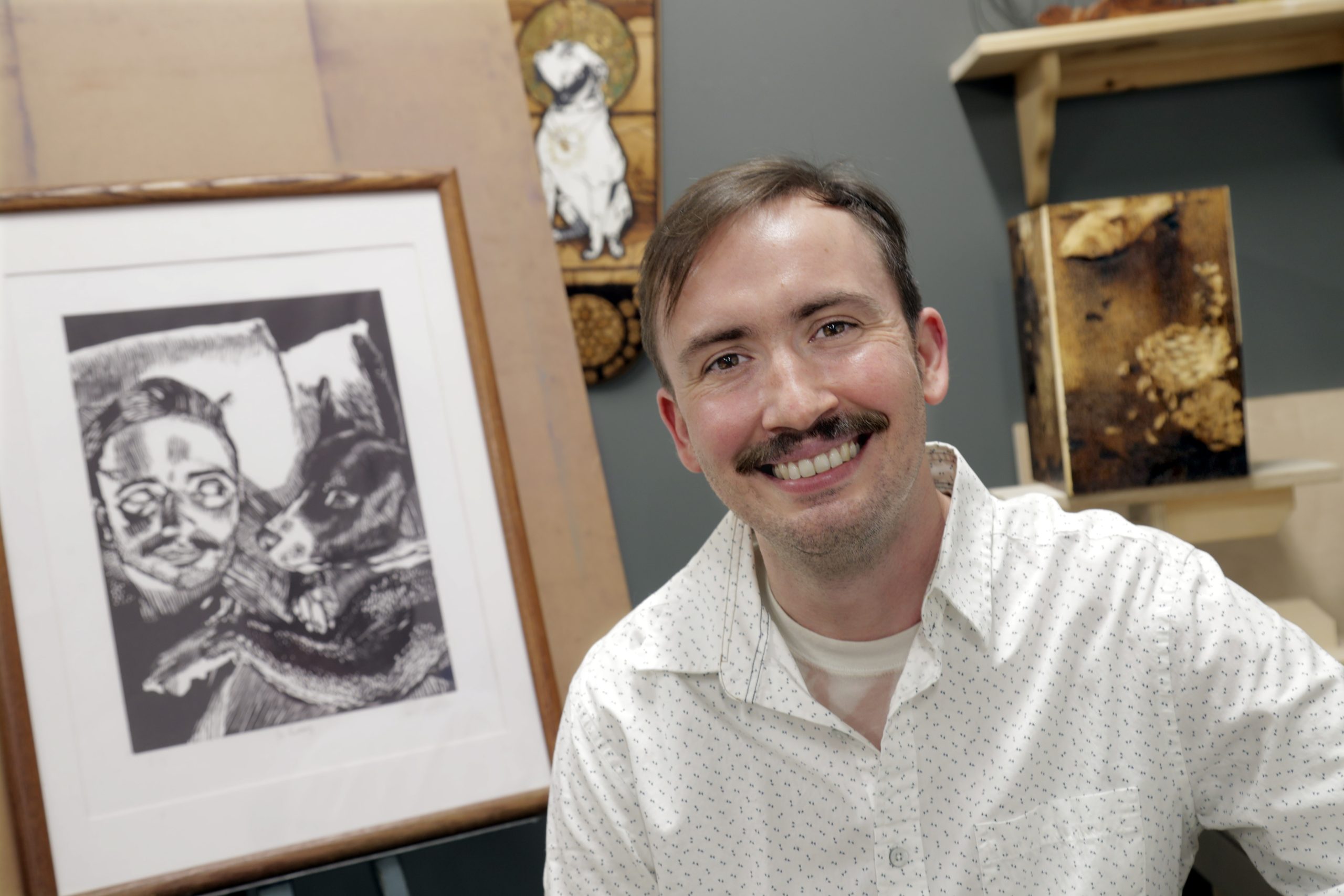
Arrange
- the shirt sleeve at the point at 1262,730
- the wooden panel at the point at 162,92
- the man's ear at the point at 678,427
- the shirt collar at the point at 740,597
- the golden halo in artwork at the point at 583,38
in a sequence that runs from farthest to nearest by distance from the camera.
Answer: the golden halo in artwork at the point at 583,38
the wooden panel at the point at 162,92
the man's ear at the point at 678,427
the shirt collar at the point at 740,597
the shirt sleeve at the point at 1262,730

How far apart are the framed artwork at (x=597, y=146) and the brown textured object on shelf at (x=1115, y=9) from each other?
69 centimetres

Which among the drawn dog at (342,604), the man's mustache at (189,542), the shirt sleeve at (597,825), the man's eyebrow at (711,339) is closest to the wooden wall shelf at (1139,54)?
the man's eyebrow at (711,339)

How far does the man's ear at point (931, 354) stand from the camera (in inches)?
51.1

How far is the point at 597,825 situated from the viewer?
1250mm

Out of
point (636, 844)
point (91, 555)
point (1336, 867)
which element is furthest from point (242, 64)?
point (1336, 867)

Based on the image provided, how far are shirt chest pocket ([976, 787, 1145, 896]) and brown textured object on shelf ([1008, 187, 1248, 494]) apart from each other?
0.71 metres

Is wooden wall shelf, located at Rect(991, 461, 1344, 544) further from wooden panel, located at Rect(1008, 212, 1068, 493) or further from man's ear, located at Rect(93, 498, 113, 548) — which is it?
man's ear, located at Rect(93, 498, 113, 548)

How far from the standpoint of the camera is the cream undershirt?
1224 millimetres

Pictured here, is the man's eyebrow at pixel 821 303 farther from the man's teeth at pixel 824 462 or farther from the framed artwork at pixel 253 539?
the framed artwork at pixel 253 539

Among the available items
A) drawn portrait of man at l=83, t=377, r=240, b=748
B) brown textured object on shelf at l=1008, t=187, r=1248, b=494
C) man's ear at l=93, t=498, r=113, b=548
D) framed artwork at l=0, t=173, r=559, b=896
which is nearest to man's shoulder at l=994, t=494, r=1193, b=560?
brown textured object on shelf at l=1008, t=187, r=1248, b=494

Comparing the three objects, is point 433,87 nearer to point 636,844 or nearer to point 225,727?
point 225,727

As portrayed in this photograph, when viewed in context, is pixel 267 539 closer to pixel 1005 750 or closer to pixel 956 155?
pixel 1005 750

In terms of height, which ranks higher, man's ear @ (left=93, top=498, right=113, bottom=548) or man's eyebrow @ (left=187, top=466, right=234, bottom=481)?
man's eyebrow @ (left=187, top=466, right=234, bottom=481)

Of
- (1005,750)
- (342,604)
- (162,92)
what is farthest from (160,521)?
(1005,750)
